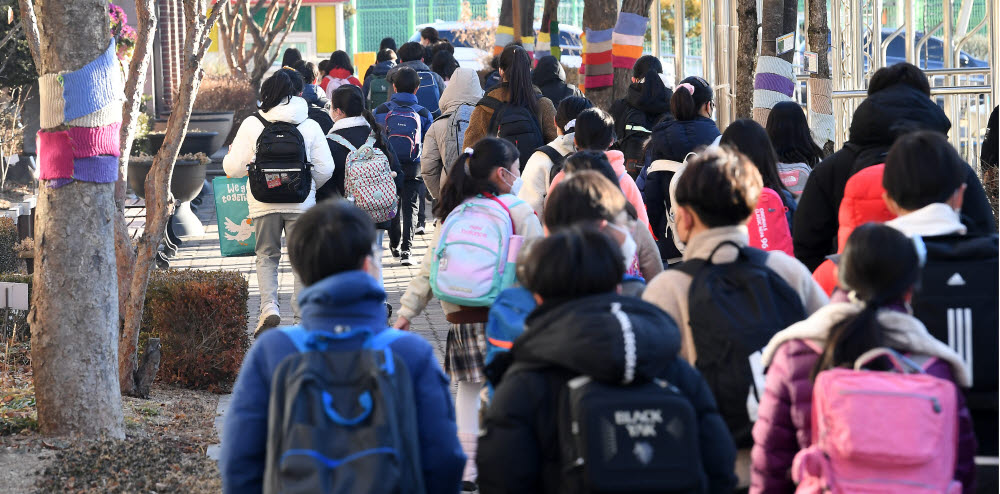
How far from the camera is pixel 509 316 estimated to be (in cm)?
388

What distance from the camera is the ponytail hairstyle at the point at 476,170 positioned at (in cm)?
494

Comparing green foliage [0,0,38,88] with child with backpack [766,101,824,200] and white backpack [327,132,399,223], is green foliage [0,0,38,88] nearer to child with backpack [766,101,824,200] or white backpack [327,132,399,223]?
white backpack [327,132,399,223]

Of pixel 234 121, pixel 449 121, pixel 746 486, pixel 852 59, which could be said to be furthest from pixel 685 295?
pixel 234 121

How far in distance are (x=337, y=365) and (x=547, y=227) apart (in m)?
1.19

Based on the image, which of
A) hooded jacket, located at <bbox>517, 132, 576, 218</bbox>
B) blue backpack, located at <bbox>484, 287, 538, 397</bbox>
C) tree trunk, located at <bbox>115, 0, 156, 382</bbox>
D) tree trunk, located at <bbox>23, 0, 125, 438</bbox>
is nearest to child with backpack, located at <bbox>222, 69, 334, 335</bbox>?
tree trunk, located at <bbox>115, 0, 156, 382</bbox>

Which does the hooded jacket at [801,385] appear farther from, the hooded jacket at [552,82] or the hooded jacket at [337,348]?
the hooded jacket at [552,82]

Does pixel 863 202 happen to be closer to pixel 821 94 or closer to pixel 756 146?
pixel 756 146

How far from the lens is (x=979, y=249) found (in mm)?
3387

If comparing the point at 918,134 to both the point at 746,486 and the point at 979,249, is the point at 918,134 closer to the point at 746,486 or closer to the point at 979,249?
the point at 979,249

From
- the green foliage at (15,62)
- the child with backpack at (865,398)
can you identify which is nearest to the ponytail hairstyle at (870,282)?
the child with backpack at (865,398)

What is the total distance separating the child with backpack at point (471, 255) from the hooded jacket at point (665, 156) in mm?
1458

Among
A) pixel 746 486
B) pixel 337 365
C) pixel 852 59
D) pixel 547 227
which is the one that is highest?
pixel 852 59

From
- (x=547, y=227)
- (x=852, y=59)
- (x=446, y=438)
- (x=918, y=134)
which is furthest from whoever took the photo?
Answer: (x=852, y=59)

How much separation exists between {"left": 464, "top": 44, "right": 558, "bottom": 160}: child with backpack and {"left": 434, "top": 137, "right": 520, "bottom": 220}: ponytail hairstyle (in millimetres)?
3166
